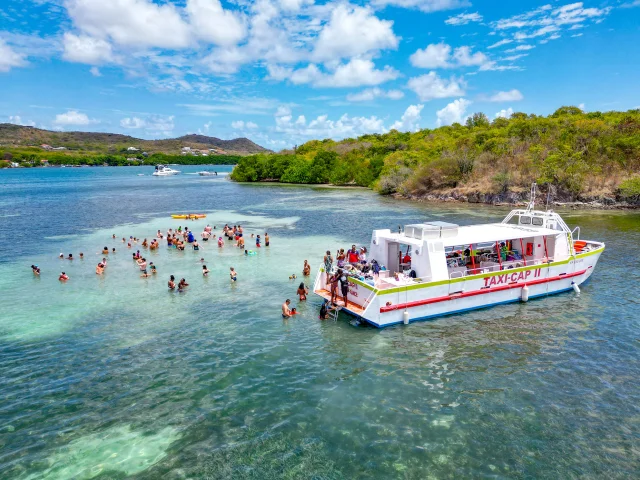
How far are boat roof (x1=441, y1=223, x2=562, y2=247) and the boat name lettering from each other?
6.42ft

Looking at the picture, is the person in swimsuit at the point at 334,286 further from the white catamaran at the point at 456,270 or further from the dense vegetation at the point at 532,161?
the dense vegetation at the point at 532,161

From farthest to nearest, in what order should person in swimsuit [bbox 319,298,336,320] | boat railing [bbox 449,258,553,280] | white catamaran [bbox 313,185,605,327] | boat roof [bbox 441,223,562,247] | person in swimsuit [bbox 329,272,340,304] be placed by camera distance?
1. boat roof [bbox 441,223,562,247]
2. person in swimsuit [bbox 329,272,340,304]
3. boat railing [bbox 449,258,553,280]
4. person in swimsuit [bbox 319,298,336,320]
5. white catamaran [bbox 313,185,605,327]

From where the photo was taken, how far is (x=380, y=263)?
2389 centimetres

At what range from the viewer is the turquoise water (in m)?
11.8

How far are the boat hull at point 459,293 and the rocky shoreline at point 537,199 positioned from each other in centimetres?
4131

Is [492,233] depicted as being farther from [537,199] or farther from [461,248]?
[537,199]

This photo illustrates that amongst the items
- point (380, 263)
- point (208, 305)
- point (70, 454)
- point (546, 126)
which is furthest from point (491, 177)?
point (70, 454)

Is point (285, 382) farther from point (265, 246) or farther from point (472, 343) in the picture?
point (265, 246)

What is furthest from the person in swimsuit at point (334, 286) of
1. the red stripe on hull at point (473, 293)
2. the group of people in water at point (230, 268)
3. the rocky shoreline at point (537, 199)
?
the rocky shoreline at point (537, 199)

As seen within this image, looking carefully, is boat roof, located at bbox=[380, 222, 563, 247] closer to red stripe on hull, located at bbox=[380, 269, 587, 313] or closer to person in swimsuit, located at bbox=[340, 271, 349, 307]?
red stripe on hull, located at bbox=[380, 269, 587, 313]

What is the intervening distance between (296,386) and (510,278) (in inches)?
550

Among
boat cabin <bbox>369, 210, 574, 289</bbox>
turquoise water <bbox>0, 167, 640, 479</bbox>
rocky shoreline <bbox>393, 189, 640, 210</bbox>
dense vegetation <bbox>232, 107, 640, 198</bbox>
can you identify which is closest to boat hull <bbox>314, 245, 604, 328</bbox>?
boat cabin <bbox>369, 210, 574, 289</bbox>

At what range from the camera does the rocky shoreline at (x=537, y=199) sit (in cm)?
6400

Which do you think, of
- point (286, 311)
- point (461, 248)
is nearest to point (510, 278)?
point (461, 248)
